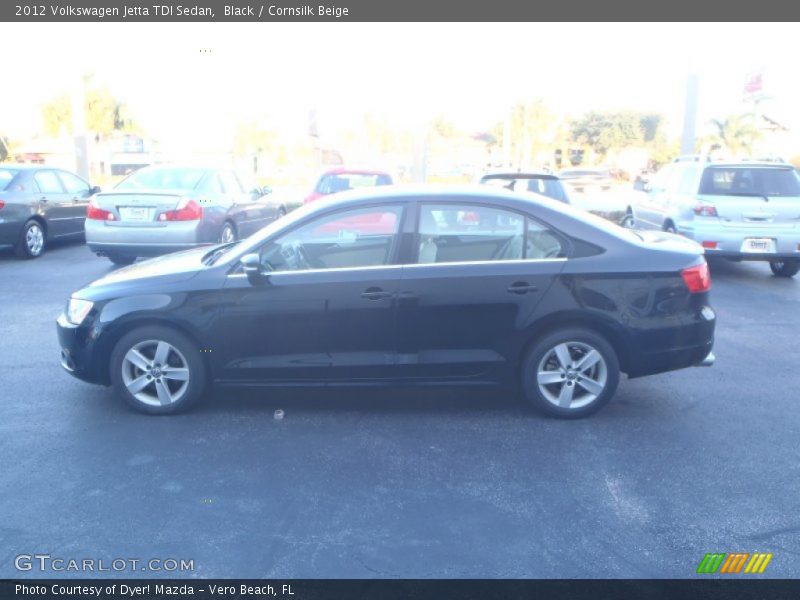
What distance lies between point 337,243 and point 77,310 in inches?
75.1

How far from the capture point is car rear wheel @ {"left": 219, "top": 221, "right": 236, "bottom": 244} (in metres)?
11.4

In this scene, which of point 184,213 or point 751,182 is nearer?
point 184,213

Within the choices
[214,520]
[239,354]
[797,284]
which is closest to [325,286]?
[239,354]

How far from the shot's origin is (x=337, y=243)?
18.1 feet

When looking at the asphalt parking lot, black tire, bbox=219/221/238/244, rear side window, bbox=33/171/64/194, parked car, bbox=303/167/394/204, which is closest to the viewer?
the asphalt parking lot

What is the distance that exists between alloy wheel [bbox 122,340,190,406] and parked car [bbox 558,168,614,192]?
65.9 feet

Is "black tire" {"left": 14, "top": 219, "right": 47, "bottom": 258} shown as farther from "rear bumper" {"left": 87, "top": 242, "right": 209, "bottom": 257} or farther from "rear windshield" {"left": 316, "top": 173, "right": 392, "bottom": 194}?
"rear windshield" {"left": 316, "top": 173, "right": 392, "bottom": 194}

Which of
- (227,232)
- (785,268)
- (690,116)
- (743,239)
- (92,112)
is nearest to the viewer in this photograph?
(743,239)

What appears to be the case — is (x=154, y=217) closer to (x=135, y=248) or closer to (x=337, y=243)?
A: (x=135, y=248)

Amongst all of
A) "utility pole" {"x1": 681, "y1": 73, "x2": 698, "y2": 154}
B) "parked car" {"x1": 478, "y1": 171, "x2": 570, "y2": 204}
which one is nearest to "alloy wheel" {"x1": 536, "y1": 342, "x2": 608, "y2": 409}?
"parked car" {"x1": 478, "y1": 171, "x2": 570, "y2": 204}

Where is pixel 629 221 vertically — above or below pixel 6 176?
below

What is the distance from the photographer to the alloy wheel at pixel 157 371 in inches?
208

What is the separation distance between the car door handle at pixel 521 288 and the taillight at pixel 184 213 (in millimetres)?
6529
